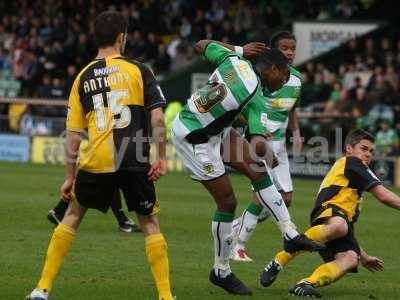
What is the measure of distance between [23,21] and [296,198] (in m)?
18.5

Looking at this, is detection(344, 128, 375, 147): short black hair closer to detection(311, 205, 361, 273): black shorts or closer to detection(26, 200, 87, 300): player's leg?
detection(311, 205, 361, 273): black shorts

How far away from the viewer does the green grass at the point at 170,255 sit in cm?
915

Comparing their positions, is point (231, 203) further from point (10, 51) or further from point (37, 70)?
point (10, 51)

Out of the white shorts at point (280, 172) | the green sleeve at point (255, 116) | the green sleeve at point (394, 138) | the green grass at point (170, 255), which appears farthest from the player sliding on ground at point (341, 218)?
the green sleeve at point (394, 138)

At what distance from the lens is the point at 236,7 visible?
33.7 m

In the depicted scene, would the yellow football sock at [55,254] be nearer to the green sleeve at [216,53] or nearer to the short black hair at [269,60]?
the green sleeve at [216,53]

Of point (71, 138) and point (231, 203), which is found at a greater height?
point (71, 138)

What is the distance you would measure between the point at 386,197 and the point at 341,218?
0.47 m

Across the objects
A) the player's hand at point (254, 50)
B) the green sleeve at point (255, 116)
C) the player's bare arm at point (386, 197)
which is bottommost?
the player's bare arm at point (386, 197)

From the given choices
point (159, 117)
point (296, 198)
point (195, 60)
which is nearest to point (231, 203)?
point (159, 117)

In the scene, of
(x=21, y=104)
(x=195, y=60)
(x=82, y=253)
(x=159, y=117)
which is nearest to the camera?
(x=159, y=117)

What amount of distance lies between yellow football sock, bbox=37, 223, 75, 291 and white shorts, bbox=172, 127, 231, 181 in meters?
1.47

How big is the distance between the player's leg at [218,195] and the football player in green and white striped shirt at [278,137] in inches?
74.8

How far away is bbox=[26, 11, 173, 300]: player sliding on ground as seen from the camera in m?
8.03
